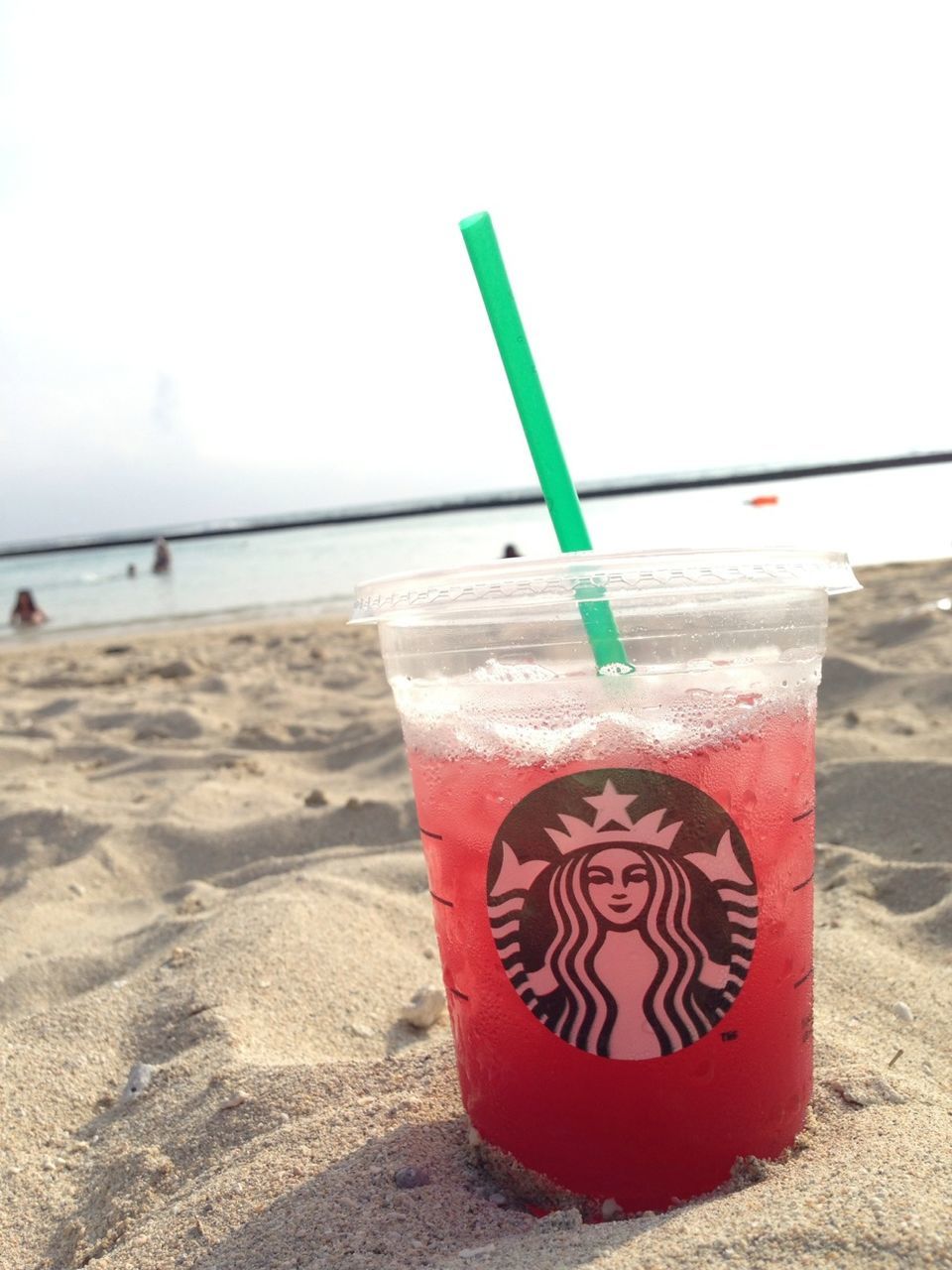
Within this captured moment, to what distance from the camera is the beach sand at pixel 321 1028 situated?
959mm

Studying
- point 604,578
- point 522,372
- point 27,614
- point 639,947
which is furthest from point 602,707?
point 27,614

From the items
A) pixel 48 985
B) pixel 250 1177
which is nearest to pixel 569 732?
pixel 250 1177

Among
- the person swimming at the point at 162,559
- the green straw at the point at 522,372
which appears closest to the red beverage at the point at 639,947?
the green straw at the point at 522,372

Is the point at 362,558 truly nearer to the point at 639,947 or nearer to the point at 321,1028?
the point at 321,1028

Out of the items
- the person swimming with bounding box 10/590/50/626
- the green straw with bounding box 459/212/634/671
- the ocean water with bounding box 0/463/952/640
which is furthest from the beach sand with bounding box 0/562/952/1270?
the person swimming with bounding box 10/590/50/626

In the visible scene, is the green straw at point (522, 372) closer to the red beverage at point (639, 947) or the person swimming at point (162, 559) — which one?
the red beverage at point (639, 947)

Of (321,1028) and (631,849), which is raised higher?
(631,849)

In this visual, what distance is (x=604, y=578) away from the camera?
970 millimetres

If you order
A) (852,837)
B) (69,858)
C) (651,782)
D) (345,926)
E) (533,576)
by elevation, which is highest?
(533,576)

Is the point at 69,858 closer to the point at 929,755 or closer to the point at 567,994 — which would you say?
the point at 567,994

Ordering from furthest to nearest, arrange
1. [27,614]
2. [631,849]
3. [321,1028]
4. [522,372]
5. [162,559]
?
1. [162,559]
2. [27,614]
3. [321,1028]
4. [522,372]
5. [631,849]

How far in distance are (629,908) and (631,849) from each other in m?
0.05

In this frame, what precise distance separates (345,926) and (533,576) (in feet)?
3.63

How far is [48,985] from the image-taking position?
70.0 inches
